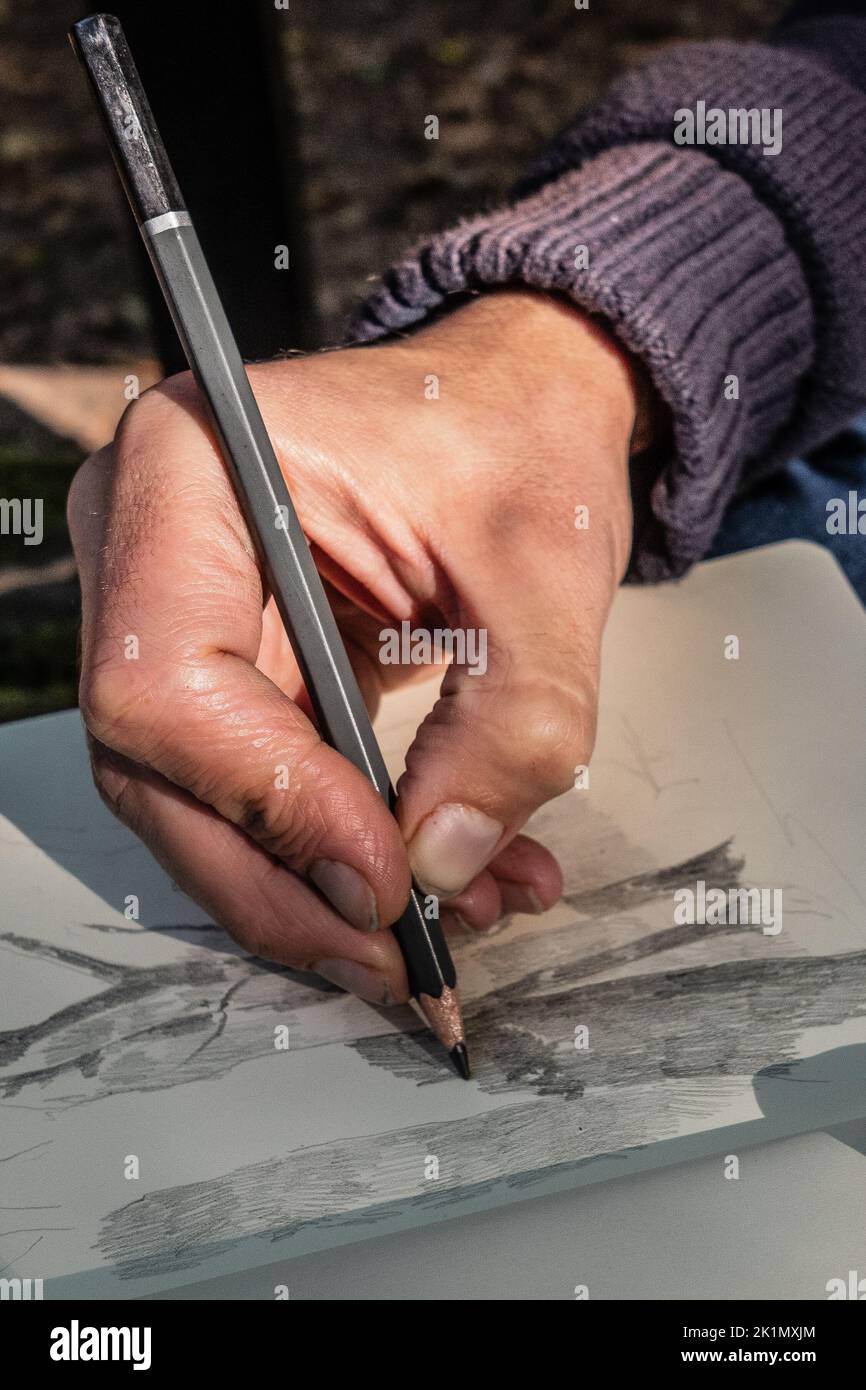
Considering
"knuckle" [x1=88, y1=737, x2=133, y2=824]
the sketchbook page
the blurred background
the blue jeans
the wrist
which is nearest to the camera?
the sketchbook page

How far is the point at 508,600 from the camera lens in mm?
793

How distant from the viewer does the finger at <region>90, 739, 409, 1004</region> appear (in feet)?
2.49

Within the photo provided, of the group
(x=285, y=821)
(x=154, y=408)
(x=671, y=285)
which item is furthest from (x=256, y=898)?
(x=671, y=285)

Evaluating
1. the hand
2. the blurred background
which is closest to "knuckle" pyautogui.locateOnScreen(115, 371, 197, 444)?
the hand

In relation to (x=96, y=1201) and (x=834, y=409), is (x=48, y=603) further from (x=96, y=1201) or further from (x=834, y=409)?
(x=96, y=1201)

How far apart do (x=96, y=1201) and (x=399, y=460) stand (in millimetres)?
465

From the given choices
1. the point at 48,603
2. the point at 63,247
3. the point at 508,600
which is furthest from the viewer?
the point at 63,247

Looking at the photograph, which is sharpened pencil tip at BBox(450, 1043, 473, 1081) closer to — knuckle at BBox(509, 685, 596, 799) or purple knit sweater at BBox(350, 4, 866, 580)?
knuckle at BBox(509, 685, 596, 799)

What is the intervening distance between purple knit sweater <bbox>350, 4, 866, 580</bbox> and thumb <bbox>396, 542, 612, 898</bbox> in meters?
0.25

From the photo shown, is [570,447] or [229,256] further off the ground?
[229,256]

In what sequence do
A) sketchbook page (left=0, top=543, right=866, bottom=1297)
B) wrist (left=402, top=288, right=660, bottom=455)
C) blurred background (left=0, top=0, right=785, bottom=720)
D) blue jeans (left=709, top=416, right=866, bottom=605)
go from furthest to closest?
blurred background (left=0, top=0, right=785, bottom=720), blue jeans (left=709, top=416, right=866, bottom=605), wrist (left=402, top=288, right=660, bottom=455), sketchbook page (left=0, top=543, right=866, bottom=1297)

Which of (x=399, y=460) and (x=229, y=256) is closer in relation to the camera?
(x=399, y=460)

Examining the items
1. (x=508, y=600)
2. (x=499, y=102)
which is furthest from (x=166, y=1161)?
(x=499, y=102)

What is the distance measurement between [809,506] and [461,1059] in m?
0.63
